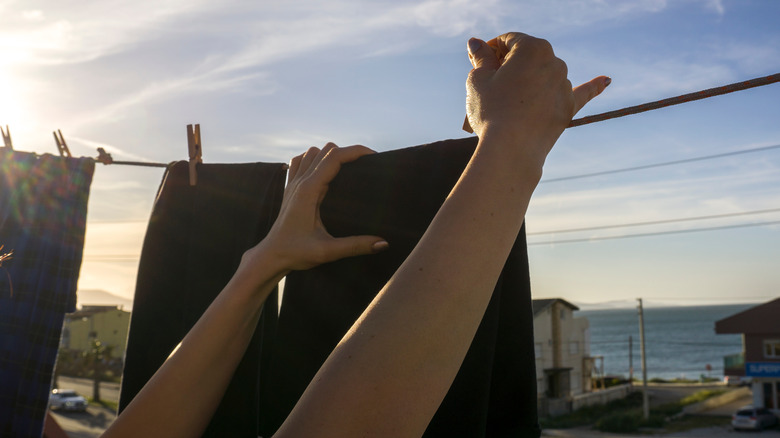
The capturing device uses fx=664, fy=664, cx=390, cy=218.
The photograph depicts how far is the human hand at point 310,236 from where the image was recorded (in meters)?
1.20

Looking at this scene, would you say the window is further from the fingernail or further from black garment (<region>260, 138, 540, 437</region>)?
the fingernail

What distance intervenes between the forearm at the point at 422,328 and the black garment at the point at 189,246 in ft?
3.43

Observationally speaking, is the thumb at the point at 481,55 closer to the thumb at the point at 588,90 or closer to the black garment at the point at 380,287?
the thumb at the point at 588,90

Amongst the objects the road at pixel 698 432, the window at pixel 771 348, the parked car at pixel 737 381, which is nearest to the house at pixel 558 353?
the road at pixel 698 432

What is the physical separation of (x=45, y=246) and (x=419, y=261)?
71.2 inches

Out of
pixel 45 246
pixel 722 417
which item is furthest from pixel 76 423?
pixel 45 246

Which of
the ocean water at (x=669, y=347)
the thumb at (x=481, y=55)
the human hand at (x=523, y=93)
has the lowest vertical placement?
the ocean water at (x=669, y=347)

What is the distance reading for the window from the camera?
97.8ft

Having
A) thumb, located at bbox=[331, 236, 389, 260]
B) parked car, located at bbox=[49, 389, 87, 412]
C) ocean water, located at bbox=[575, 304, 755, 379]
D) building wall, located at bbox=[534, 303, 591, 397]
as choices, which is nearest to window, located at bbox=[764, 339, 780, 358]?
building wall, located at bbox=[534, 303, 591, 397]

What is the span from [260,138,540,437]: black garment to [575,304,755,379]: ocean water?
84876 mm

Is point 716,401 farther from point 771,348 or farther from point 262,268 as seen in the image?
point 262,268

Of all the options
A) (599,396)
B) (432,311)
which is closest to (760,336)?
(599,396)

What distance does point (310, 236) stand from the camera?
1242mm

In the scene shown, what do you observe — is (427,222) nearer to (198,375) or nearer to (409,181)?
(409,181)
